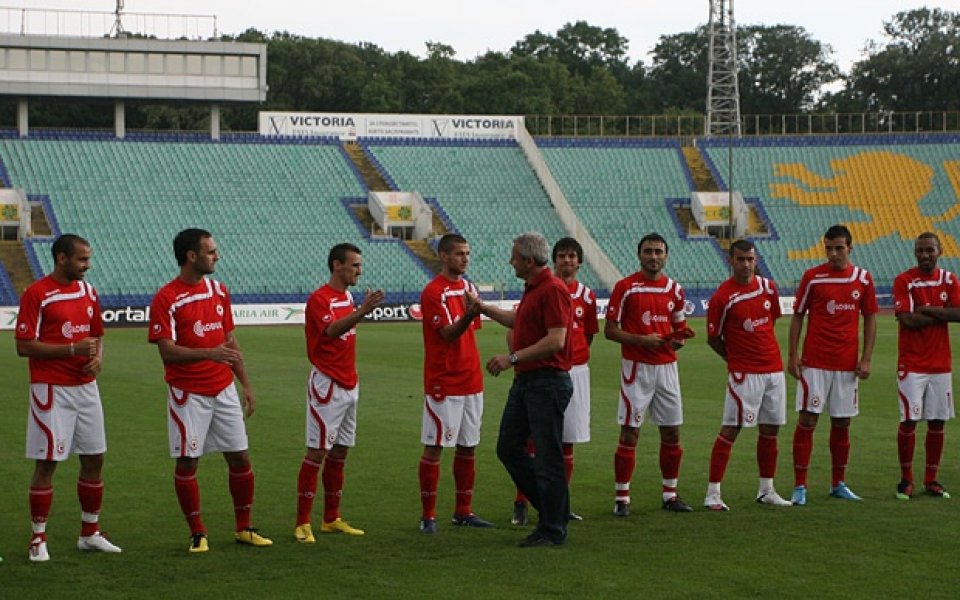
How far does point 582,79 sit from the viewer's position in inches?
3809

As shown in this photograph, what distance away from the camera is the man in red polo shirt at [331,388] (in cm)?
1078

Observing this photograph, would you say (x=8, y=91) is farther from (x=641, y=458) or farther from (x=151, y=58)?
(x=641, y=458)

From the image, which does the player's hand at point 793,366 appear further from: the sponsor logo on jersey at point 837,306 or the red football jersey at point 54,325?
the red football jersey at point 54,325

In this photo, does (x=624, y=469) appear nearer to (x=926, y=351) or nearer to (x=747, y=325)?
(x=747, y=325)

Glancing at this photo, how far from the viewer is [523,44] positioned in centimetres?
11025

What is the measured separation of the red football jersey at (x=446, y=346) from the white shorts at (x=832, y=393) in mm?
3378

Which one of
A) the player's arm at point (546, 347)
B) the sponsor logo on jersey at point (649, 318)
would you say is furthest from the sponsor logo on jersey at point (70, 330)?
the sponsor logo on jersey at point (649, 318)

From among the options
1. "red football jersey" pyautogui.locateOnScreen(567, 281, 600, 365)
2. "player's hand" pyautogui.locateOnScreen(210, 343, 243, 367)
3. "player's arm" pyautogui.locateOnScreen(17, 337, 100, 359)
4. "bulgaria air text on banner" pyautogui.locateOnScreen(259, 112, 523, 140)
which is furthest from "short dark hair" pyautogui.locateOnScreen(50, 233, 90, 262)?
"bulgaria air text on banner" pyautogui.locateOnScreen(259, 112, 523, 140)

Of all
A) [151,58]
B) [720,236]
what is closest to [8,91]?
[151,58]

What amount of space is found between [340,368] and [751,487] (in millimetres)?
4418

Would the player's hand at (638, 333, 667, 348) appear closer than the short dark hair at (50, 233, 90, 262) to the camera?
No

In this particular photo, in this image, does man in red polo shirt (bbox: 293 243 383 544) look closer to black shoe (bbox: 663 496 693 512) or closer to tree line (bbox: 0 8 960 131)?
black shoe (bbox: 663 496 693 512)

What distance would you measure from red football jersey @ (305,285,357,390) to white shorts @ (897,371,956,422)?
5277mm

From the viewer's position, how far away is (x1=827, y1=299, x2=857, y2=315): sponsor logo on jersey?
12.6 metres
